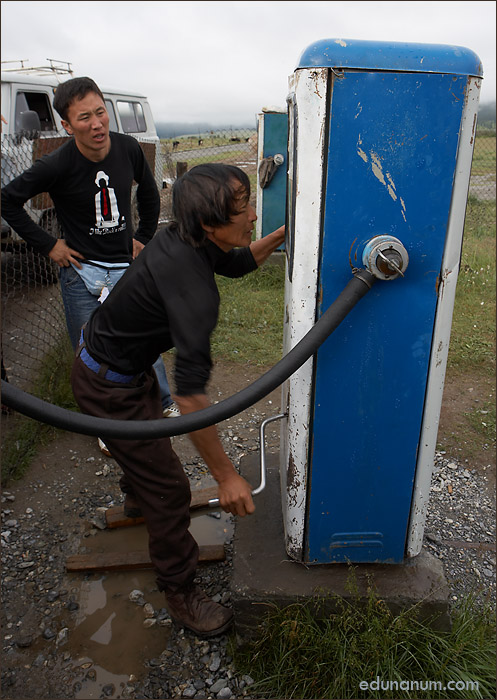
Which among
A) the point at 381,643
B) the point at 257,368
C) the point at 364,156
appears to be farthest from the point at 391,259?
the point at 257,368

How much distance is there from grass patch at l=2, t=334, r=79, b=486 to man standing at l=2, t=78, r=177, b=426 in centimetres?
67

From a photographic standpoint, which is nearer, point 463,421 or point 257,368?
point 463,421

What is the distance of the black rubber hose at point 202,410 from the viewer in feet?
4.86

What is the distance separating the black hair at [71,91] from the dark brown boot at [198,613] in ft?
7.26

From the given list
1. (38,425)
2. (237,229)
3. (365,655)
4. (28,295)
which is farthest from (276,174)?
(365,655)

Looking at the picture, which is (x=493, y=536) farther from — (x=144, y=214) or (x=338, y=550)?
(x=144, y=214)

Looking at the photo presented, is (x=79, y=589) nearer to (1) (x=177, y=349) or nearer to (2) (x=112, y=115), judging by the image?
(1) (x=177, y=349)

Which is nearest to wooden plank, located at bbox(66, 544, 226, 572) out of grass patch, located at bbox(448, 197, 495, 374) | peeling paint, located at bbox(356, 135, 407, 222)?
peeling paint, located at bbox(356, 135, 407, 222)

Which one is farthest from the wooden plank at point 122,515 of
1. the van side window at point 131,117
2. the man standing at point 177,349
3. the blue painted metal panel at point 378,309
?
the van side window at point 131,117

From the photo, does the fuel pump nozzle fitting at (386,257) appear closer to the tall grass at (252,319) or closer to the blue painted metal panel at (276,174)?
the tall grass at (252,319)

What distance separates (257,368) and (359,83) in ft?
9.29

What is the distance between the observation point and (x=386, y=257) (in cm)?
150

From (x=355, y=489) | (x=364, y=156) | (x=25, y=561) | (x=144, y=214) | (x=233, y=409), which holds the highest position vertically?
(x=364, y=156)

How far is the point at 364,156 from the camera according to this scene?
1.48 meters
